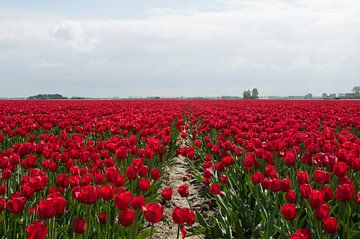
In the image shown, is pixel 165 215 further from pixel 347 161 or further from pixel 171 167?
pixel 171 167

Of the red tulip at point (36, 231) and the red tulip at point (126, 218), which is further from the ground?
the red tulip at point (36, 231)

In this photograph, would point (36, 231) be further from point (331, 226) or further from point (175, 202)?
point (175, 202)

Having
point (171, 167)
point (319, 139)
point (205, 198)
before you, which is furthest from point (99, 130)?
point (319, 139)

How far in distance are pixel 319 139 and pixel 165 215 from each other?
2450mm

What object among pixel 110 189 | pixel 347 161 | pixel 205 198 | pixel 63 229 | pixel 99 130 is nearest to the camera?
pixel 110 189

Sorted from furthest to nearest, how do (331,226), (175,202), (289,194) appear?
(175,202)
(289,194)
(331,226)

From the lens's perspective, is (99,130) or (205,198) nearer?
(205,198)

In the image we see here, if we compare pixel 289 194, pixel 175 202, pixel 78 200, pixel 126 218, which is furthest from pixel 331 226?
pixel 175 202

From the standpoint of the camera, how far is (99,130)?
817 cm

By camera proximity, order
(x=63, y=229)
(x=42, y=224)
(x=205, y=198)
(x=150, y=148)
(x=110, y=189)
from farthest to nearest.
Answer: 1. (x=205, y=198)
2. (x=150, y=148)
3. (x=63, y=229)
4. (x=110, y=189)
5. (x=42, y=224)

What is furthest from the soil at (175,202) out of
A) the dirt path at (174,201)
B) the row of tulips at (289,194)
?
the row of tulips at (289,194)

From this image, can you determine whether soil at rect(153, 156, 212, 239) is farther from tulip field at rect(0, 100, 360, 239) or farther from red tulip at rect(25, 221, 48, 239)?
red tulip at rect(25, 221, 48, 239)

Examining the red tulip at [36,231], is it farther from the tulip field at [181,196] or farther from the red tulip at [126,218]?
the red tulip at [126,218]

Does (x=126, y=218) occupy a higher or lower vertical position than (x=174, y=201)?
higher
